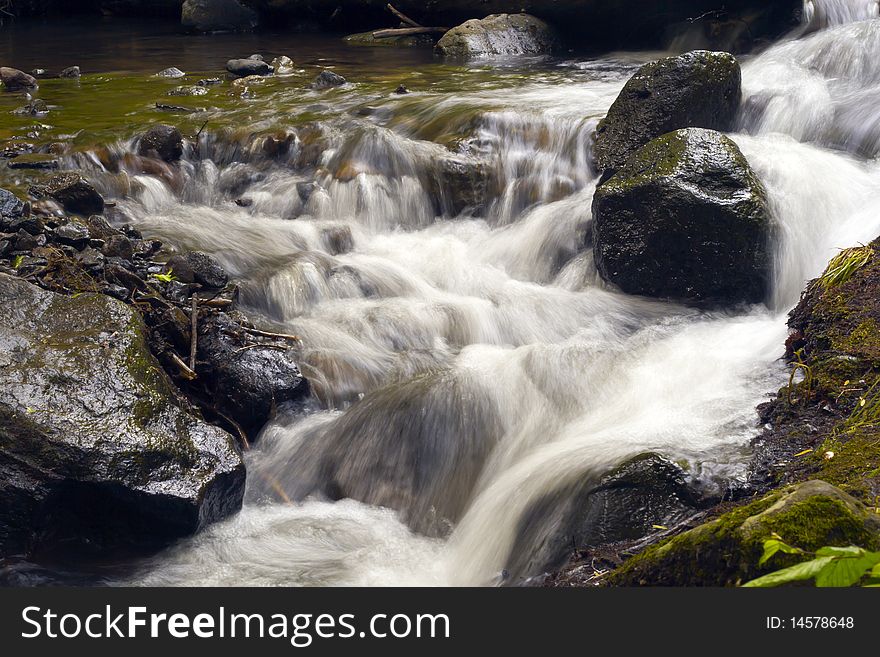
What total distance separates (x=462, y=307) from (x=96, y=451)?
3033 millimetres

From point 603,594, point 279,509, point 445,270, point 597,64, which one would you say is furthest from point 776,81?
point 603,594

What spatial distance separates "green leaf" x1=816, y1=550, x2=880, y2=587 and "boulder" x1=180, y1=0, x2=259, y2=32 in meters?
18.0

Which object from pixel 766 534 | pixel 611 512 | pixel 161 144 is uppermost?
pixel 161 144

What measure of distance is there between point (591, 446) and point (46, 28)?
60.0 feet

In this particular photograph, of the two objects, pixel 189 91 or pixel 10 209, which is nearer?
pixel 10 209

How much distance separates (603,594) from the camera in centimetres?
229

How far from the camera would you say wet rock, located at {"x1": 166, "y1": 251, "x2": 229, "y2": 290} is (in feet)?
19.6

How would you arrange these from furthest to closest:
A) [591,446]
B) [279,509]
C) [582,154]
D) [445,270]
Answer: [582,154] < [445,270] < [279,509] < [591,446]

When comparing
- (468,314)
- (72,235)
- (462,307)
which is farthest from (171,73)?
(468,314)

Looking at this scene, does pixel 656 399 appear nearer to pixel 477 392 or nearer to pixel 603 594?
pixel 477 392

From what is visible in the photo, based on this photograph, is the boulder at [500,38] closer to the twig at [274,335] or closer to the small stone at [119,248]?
the small stone at [119,248]

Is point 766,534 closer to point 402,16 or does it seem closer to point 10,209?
point 10,209

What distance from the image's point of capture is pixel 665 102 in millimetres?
7562

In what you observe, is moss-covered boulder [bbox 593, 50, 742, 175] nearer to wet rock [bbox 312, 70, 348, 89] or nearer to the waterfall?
the waterfall
